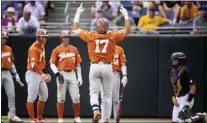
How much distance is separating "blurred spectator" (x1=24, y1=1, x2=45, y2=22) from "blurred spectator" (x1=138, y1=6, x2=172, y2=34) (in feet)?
9.89

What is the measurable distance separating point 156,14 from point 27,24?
386 cm

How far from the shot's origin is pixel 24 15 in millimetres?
19953

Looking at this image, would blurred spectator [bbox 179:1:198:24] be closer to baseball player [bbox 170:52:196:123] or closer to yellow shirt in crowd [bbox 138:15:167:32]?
yellow shirt in crowd [bbox 138:15:167:32]

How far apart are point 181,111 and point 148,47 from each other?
18.2ft

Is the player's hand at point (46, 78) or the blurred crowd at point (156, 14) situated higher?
the blurred crowd at point (156, 14)

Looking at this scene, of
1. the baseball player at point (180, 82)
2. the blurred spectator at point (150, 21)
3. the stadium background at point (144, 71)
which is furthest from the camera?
the blurred spectator at point (150, 21)

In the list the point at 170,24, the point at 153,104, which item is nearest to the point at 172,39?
the point at 170,24

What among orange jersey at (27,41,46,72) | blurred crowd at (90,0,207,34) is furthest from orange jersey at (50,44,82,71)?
blurred crowd at (90,0,207,34)

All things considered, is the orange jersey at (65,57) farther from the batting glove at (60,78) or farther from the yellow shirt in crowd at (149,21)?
the yellow shirt in crowd at (149,21)

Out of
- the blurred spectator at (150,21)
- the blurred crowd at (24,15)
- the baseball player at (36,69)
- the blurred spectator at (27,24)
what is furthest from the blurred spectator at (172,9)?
the baseball player at (36,69)

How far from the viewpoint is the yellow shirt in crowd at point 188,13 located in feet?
67.4

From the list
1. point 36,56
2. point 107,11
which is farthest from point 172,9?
point 36,56

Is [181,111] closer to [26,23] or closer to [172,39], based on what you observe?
[172,39]

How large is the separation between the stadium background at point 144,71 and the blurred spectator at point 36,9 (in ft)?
4.28
